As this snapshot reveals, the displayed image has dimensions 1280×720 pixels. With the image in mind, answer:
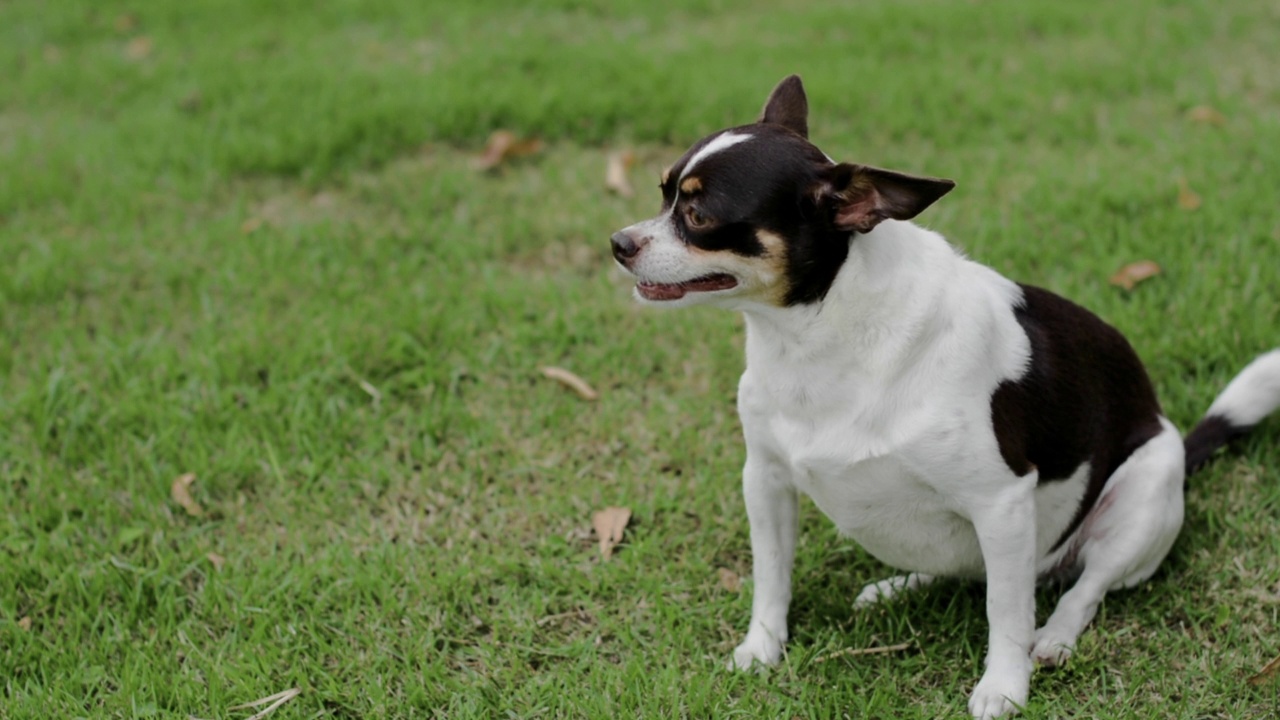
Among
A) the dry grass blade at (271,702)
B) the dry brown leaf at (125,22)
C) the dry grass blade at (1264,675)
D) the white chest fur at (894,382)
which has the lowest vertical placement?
the dry grass blade at (271,702)

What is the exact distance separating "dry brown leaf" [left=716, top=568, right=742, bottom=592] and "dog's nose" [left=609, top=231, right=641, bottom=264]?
3.35 ft

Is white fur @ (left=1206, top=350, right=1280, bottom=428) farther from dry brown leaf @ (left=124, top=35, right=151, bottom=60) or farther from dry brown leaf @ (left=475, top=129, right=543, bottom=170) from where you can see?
dry brown leaf @ (left=124, top=35, right=151, bottom=60)

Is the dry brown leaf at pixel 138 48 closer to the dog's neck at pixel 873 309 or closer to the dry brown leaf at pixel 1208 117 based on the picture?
the dog's neck at pixel 873 309

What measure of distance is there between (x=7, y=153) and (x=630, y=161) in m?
2.90

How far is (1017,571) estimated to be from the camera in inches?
106

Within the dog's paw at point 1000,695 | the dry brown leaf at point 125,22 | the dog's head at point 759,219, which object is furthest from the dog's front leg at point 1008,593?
the dry brown leaf at point 125,22

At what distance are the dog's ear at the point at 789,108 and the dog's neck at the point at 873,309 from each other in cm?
41

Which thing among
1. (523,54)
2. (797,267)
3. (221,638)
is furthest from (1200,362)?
(523,54)

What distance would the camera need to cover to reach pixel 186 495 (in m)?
3.62

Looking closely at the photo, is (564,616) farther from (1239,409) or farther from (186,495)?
(1239,409)

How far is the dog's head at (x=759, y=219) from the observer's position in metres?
2.46

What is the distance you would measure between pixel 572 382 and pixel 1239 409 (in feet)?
6.49

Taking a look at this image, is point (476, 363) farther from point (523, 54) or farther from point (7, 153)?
point (7, 153)

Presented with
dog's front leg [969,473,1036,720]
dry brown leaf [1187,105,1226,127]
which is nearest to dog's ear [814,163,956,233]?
dog's front leg [969,473,1036,720]
